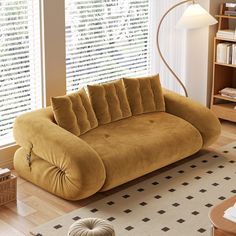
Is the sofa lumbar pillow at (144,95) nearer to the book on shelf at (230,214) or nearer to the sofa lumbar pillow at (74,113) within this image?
the sofa lumbar pillow at (74,113)

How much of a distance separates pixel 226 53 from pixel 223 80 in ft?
1.39

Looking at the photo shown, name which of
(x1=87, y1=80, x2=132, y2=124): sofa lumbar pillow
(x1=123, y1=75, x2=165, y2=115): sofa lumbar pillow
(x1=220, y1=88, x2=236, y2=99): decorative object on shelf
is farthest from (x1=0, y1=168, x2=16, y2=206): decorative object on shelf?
(x1=220, y1=88, x2=236, y2=99): decorative object on shelf

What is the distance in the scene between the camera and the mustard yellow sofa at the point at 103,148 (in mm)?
4129

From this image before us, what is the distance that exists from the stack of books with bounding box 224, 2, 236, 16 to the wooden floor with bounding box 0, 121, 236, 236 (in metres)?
2.28

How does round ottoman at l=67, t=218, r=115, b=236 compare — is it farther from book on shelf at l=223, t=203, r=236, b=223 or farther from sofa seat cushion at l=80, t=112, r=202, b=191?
sofa seat cushion at l=80, t=112, r=202, b=191

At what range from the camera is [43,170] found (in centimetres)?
438

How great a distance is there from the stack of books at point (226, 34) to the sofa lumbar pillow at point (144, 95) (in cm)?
116

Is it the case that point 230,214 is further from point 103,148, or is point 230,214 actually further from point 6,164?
point 6,164

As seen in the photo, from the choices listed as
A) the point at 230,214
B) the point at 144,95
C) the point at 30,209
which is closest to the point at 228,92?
the point at 144,95

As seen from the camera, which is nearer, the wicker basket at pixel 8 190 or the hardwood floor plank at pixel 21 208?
the hardwood floor plank at pixel 21 208

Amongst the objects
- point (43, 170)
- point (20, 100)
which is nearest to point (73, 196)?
point (43, 170)

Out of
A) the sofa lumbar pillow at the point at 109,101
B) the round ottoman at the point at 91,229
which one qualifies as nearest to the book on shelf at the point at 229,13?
the sofa lumbar pillow at the point at 109,101

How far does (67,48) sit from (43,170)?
1.45 meters

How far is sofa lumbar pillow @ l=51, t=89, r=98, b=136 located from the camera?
4.51 metres
